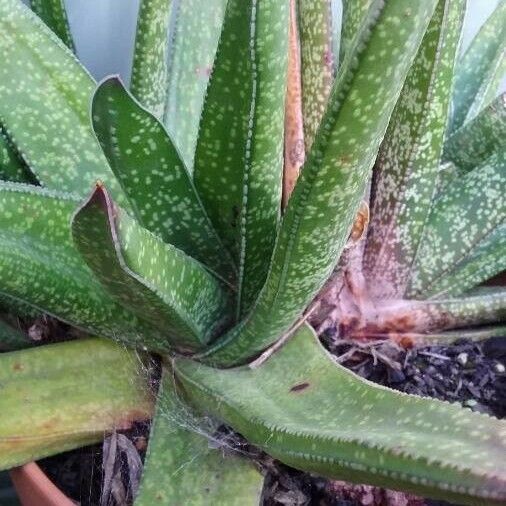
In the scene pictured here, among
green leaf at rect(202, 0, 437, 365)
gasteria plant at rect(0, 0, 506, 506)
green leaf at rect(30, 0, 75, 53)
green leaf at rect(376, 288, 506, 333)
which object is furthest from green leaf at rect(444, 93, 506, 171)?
green leaf at rect(30, 0, 75, 53)

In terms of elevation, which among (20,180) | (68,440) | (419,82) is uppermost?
(419,82)

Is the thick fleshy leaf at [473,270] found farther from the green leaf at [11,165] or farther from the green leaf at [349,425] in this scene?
the green leaf at [11,165]

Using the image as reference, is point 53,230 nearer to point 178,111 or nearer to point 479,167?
point 178,111

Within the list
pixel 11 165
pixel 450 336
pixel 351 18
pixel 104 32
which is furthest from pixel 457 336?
pixel 104 32

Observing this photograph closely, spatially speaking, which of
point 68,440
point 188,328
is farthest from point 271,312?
point 68,440

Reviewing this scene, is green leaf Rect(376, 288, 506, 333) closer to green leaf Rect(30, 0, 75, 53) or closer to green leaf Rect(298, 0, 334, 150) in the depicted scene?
green leaf Rect(298, 0, 334, 150)

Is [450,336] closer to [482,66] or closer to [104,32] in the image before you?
[482,66]
